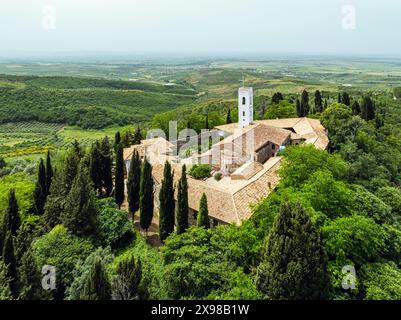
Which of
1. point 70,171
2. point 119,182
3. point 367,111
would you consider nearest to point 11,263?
point 70,171

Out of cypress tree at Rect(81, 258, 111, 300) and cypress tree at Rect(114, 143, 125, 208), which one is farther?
cypress tree at Rect(114, 143, 125, 208)

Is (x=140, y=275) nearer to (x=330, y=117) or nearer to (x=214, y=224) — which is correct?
(x=214, y=224)

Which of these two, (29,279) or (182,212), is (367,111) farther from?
(29,279)

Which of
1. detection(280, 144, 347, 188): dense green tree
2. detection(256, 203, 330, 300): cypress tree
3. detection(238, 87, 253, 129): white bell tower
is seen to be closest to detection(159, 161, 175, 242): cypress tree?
detection(280, 144, 347, 188): dense green tree

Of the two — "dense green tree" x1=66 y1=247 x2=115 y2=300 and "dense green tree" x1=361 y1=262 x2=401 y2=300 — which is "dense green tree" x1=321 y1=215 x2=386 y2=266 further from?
"dense green tree" x1=66 y1=247 x2=115 y2=300

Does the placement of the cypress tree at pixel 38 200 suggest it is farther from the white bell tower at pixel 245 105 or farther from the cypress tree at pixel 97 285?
the white bell tower at pixel 245 105
